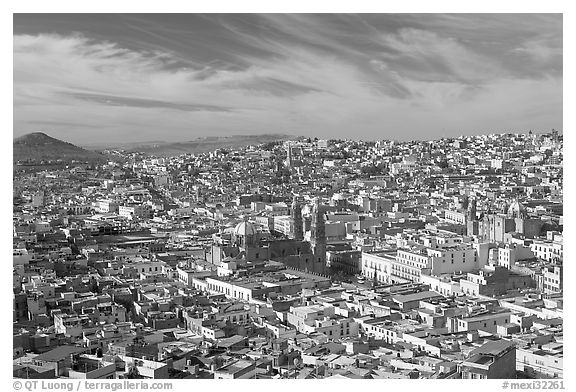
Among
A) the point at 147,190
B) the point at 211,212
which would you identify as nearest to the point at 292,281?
the point at 211,212

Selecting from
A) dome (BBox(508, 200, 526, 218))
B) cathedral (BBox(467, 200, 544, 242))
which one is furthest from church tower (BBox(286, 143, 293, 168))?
dome (BBox(508, 200, 526, 218))

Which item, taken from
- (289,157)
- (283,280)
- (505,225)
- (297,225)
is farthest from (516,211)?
(289,157)

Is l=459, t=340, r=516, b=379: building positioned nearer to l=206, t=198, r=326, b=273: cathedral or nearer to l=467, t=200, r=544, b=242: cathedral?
l=206, t=198, r=326, b=273: cathedral

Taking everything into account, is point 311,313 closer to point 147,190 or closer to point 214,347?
point 214,347

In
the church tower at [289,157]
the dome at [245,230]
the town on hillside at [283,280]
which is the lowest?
the town on hillside at [283,280]

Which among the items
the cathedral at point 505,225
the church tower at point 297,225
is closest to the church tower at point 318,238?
the church tower at point 297,225

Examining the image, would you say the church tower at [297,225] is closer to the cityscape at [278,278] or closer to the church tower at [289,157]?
the cityscape at [278,278]

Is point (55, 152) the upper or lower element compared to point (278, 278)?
upper

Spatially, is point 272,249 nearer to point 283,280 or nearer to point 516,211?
point 283,280

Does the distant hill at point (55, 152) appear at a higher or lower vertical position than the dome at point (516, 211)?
higher
